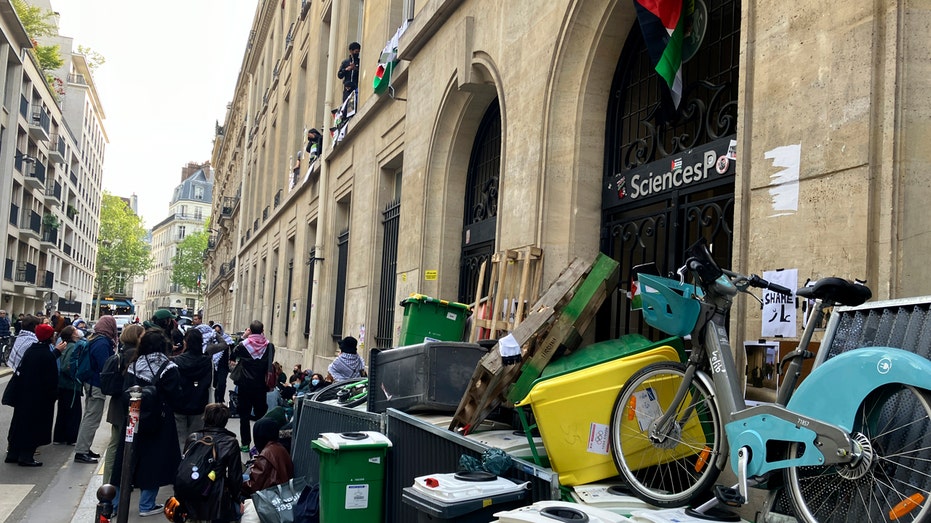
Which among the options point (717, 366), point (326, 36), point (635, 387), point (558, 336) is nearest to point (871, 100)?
point (717, 366)

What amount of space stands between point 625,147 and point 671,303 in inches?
142

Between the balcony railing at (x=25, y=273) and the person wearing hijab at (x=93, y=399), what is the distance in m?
33.7

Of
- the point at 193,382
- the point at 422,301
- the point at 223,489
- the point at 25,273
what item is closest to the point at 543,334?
the point at 223,489

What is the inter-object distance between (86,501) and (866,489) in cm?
758

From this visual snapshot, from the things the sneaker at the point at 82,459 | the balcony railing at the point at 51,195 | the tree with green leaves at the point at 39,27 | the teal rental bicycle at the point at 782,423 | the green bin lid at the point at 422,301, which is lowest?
the sneaker at the point at 82,459

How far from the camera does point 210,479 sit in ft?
19.6

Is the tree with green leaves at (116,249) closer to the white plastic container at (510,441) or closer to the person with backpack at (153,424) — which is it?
the person with backpack at (153,424)

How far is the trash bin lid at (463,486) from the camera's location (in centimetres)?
389

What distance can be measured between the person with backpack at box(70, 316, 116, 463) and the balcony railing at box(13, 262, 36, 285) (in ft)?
111

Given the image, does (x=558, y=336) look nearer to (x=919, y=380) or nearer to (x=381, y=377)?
(x=381, y=377)

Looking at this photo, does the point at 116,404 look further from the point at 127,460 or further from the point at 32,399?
the point at 32,399

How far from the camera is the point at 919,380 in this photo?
2.65 m


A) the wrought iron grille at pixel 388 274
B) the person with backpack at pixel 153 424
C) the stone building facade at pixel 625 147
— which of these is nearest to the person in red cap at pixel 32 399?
the person with backpack at pixel 153 424

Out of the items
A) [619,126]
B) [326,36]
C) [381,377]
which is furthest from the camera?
[326,36]
